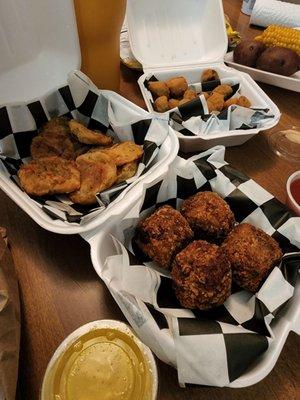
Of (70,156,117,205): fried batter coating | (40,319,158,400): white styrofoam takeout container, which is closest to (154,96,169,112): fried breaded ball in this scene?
(70,156,117,205): fried batter coating

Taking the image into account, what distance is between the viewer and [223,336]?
549 mm

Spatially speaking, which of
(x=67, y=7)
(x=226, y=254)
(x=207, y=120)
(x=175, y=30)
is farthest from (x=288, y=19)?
(x=226, y=254)

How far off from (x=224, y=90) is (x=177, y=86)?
0.54 ft

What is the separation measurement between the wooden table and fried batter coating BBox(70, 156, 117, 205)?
10cm

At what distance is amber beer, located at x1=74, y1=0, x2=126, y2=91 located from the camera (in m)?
0.92

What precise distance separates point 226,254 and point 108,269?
25 centimetres

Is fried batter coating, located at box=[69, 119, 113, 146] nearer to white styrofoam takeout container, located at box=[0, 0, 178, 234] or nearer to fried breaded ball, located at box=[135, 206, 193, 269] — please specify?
white styrofoam takeout container, located at box=[0, 0, 178, 234]

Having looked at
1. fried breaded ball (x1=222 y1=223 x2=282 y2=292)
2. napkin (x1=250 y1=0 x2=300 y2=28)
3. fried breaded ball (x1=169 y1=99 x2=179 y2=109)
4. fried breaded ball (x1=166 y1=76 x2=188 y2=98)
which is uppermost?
napkin (x1=250 y1=0 x2=300 y2=28)

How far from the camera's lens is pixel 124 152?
0.87 meters

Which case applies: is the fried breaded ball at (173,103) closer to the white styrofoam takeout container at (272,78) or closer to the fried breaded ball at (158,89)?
the fried breaded ball at (158,89)

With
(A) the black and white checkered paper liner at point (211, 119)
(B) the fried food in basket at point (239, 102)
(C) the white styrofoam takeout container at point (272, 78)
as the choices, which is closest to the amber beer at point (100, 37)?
(A) the black and white checkered paper liner at point (211, 119)

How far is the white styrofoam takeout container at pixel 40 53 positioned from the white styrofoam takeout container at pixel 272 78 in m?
0.58

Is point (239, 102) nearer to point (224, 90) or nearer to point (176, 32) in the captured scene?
point (224, 90)

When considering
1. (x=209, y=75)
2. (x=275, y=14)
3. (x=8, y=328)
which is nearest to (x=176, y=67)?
(x=209, y=75)
